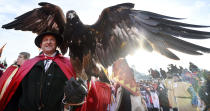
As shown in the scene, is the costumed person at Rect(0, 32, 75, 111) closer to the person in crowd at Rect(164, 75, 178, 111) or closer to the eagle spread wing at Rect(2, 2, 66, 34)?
the eagle spread wing at Rect(2, 2, 66, 34)

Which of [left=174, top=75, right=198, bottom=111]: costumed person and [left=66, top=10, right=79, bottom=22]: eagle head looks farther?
[left=174, top=75, right=198, bottom=111]: costumed person

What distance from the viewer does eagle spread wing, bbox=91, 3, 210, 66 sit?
2.00 meters

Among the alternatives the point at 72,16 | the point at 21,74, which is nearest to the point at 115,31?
the point at 72,16

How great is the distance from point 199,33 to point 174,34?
312 mm

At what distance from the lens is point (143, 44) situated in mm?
2357

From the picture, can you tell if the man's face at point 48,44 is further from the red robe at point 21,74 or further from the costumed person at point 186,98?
the costumed person at point 186,98

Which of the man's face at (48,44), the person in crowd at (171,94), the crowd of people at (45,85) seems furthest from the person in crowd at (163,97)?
the man's face at (48,44)

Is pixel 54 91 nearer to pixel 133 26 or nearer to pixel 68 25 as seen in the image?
pixel 68 25

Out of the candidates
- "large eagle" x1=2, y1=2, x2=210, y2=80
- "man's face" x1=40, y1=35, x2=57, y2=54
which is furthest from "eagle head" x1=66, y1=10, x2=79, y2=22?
"man's face" x1=40, y1=35, x2=57, y2=54

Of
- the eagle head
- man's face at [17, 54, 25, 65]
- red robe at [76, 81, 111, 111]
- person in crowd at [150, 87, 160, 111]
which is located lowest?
person in crowd at [150, 87, 160, 111]

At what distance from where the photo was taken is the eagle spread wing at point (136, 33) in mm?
2001

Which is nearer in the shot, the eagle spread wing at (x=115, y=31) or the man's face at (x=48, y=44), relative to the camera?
the eagle spread wing at (x=115, y=31)

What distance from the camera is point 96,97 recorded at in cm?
315

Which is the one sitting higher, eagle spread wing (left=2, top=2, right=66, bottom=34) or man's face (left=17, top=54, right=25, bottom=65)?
eagle spread wing (left=2, top=2, right=66, bottom=34)
